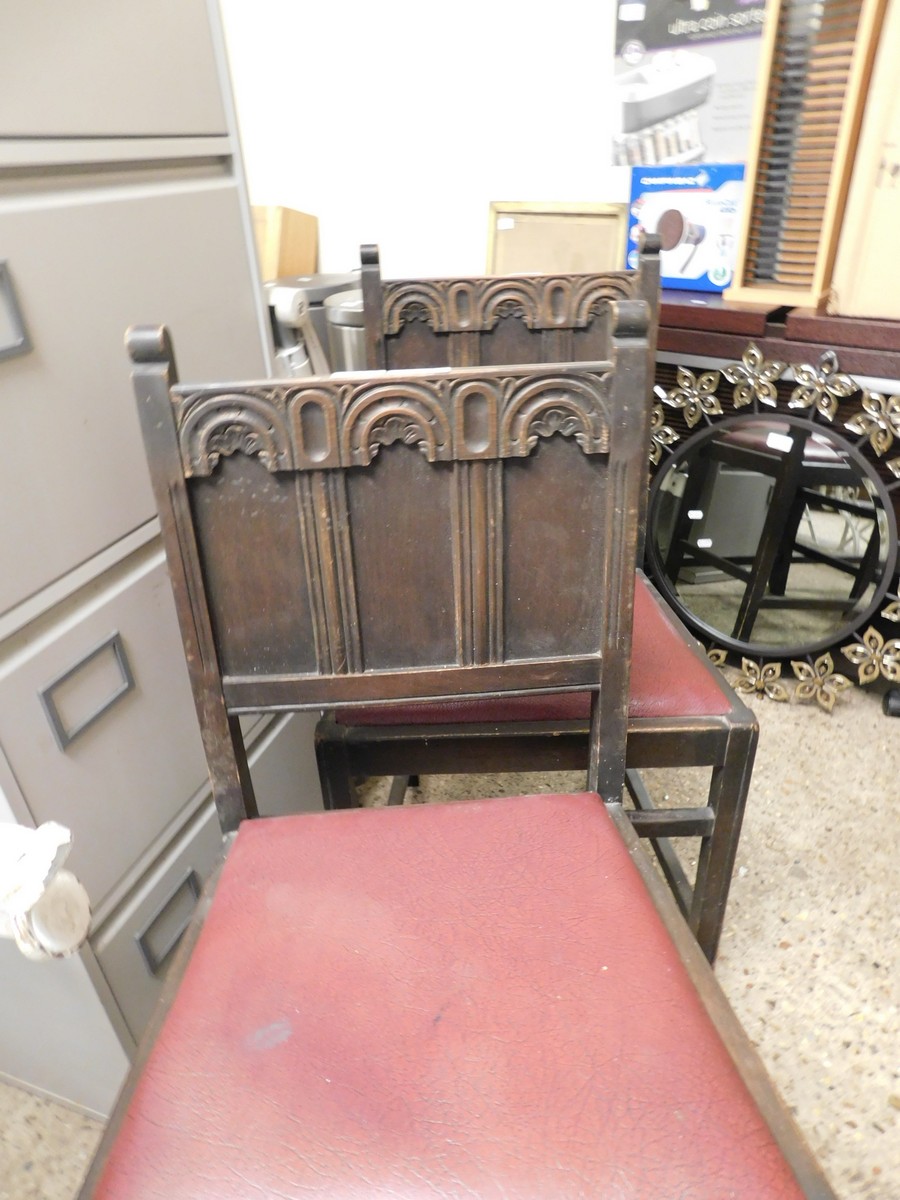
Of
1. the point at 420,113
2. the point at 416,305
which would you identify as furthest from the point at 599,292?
the point at 420,113

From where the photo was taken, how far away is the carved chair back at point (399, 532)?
62 centimetres

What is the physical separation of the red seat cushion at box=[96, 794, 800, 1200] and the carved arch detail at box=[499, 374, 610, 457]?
366mm

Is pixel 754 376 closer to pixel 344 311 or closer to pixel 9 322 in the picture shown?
pixel 344 311

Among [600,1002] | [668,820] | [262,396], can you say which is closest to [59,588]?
[262,396]

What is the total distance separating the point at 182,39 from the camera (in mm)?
817

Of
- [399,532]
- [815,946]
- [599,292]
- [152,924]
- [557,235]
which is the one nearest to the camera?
[399,532]

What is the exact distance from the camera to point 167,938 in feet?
3.11

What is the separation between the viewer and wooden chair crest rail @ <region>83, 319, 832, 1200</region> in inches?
19.7

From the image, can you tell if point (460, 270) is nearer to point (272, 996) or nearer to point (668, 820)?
point (668, 820)

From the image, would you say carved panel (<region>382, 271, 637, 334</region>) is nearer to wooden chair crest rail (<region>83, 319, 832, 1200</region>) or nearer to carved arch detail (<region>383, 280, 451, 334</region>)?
carved arch detail (<region>383, 280, 451, 334</region>)

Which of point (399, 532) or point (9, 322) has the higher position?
point (9, 322)

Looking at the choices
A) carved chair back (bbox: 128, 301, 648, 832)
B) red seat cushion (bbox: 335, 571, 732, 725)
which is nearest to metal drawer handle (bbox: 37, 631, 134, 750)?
carved chair back (bbox: 128, 301, 648, 832)

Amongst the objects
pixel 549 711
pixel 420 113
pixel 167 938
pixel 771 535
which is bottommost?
pixel 167 938

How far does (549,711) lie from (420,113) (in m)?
1.56
